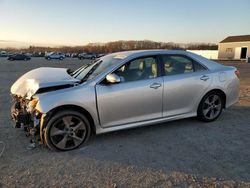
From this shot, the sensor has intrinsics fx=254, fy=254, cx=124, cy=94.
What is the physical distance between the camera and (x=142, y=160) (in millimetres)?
3836

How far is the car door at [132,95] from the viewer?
433 cm

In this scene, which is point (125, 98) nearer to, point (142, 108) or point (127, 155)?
point (142, 108)

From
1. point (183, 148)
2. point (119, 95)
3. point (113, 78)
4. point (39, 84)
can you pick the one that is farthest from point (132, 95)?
point (39, 84)

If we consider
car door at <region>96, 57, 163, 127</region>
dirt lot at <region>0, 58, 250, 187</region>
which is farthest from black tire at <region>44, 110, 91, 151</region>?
car door at <region>96, 57, 163, 127</region>

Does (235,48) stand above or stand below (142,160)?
below

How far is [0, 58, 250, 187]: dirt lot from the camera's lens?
3.28 metres

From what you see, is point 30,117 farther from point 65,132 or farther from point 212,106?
point 212,106

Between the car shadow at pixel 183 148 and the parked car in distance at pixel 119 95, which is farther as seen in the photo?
the parked car in distance at pixel 119 95

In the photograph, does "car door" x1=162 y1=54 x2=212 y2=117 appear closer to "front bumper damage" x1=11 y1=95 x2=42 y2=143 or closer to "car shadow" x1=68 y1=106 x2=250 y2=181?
"car shadow" x1=68 y1=106 x2=250 y2=181

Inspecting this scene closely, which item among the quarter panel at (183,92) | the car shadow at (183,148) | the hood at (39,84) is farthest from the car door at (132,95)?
the hood at (39,84)

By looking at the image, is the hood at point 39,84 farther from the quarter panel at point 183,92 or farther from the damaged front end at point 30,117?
the quarter panel at point 183,92

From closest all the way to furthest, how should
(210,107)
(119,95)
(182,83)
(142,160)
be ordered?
(142,160) < (119,95) < (182,83) < (210,107)

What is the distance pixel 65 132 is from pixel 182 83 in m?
2.42

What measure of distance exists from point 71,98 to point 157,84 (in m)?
1.61
